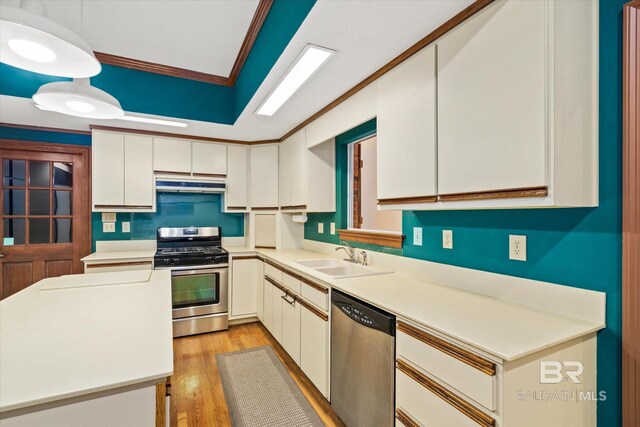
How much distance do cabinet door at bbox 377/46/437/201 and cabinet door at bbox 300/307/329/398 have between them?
3.36 feet

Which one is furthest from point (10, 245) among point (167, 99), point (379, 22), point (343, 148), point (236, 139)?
point (379, 22)

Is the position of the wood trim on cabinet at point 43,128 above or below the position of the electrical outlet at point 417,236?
above

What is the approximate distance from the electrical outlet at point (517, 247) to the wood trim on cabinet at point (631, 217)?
359mm

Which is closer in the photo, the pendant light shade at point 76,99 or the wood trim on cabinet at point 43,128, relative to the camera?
the pendant light shade at point 76,99

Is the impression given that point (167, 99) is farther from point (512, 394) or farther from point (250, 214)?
point (512, 394)

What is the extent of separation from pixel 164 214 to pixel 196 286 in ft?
3.52

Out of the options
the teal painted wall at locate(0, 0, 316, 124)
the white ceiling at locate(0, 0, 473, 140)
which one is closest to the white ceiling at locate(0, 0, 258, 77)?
the teal painted wall at locate(0, 0, 316, 124)

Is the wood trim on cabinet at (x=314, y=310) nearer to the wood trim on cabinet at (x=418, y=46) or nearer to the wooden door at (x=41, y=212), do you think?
the wood trim on cabinet at (x=418, y=46)

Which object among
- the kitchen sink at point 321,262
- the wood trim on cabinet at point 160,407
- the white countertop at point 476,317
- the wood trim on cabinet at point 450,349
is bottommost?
the wood trim on cabinet at point 160,407

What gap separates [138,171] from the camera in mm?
3512

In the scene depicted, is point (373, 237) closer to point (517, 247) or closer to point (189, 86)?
point (517, 247)

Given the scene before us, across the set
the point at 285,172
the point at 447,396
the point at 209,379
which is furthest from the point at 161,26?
the point at 447,396

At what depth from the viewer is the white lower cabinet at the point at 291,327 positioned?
8.37 feet

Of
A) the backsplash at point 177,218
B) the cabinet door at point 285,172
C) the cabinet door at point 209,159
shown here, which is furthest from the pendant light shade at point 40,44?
the backsplash at point 177,218
